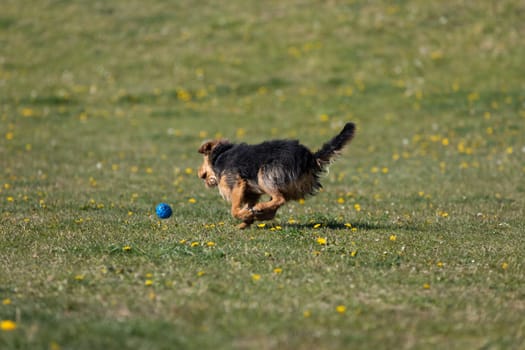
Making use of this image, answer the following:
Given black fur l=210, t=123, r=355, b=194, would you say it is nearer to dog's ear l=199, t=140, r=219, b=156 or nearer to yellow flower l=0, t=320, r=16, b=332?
dog's ear l=199, t=140, r=219, b=156

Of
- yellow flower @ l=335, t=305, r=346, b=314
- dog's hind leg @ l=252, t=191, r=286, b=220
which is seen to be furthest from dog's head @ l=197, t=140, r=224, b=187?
yellow flower @ l=335, t=305, r=346, b=314

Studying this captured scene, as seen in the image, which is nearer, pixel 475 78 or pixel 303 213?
pixel 303 213

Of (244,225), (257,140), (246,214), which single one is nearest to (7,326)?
(246,214)

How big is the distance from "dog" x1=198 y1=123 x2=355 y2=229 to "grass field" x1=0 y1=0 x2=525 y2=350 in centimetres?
36

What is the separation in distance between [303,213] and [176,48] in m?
16.8

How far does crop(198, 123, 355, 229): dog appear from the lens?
A: 8.95 meters

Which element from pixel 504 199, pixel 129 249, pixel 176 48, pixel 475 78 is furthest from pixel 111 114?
pixel 129 249

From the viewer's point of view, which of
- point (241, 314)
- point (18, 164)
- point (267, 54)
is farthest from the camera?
point (267, 54)

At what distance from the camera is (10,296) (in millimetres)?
6086

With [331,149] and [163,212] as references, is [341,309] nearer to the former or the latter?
[331,149]

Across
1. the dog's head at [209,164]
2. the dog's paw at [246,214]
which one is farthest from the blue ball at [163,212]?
the dog's paw at [246,214]

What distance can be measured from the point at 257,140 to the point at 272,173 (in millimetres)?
9506

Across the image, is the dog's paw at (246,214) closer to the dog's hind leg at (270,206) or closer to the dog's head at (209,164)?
the dog's hind leg at (270,206)

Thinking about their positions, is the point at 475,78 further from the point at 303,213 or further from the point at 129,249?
the point at 129,249
